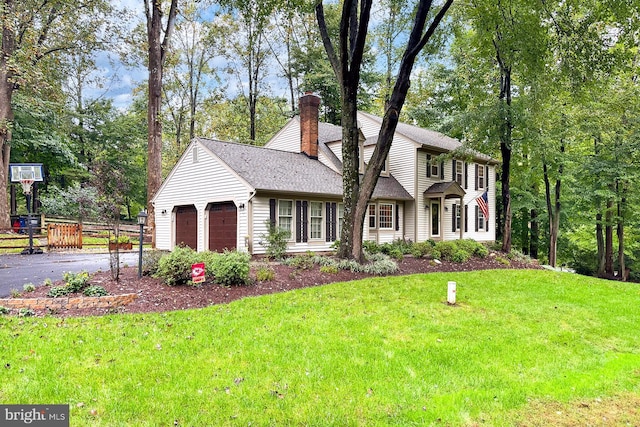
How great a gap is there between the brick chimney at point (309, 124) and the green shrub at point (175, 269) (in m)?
10.7

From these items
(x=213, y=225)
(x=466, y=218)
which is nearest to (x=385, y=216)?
(x=466, y=218)

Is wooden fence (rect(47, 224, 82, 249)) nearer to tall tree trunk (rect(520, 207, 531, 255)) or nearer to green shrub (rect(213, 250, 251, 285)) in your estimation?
green shrub (rect(213, 250, 251, 285))

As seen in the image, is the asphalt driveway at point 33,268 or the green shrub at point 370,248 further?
the green shrub at point 370,248

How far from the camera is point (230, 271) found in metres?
8.07

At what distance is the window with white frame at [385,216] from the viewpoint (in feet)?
58.9

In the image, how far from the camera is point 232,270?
8.08m

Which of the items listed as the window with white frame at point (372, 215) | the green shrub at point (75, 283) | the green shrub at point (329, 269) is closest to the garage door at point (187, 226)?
the green shrub at point (329, 269)

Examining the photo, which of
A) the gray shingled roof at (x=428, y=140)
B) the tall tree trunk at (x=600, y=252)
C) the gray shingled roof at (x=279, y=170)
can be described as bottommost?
the tall tree trunk at (x=600, y=252)

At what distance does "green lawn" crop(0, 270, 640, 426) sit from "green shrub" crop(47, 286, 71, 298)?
1.03 metres

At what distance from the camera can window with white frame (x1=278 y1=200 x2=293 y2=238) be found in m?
13.9

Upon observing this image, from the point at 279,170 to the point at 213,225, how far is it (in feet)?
10.7

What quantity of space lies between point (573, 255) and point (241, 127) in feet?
86.8

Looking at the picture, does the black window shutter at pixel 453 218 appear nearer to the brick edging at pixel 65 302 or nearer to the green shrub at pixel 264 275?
the green shrub at pixel 264 275

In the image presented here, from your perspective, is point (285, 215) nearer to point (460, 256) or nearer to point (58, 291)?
point (460, 256)
